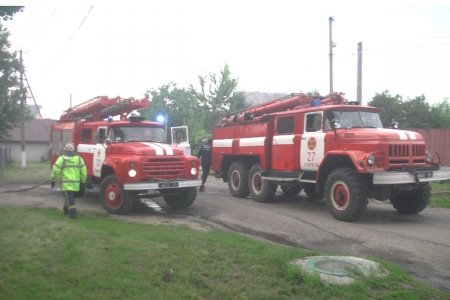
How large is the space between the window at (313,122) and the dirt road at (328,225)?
1963mm

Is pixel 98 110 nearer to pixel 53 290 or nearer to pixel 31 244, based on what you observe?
pixel 31 244

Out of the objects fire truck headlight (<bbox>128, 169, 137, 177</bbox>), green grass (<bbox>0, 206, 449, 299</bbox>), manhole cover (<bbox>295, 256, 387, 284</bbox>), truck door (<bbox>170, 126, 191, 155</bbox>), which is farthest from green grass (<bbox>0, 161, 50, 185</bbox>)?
manhole cover (<bbox>295, 256, 387, 284</bbox>)

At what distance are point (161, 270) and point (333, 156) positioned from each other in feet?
18.9

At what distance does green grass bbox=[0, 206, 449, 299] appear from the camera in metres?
5.28

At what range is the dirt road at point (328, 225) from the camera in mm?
7172

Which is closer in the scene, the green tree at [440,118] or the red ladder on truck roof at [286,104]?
the red ladder on truck roof at [286,104]

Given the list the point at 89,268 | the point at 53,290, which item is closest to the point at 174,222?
the point at 89,268

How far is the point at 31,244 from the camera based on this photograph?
279 inches

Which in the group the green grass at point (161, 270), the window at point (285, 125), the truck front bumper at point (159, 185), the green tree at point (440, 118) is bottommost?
the green grass at point (161, 270)

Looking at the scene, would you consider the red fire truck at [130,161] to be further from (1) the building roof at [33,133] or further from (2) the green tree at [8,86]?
(1) the building roof at [33,133]

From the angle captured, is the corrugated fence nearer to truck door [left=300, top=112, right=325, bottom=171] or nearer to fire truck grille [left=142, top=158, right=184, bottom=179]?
truck door [left=300, top=112, right=325, bottom=171]

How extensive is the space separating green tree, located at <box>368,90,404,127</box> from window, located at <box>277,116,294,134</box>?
1309 centimetres

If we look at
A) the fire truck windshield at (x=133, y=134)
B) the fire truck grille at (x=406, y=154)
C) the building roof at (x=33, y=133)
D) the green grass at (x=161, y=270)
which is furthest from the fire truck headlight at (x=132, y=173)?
the building roof at (x=33, y=133)

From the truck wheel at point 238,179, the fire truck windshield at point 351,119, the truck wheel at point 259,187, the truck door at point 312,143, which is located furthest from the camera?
the truck wheel at point 238,179
